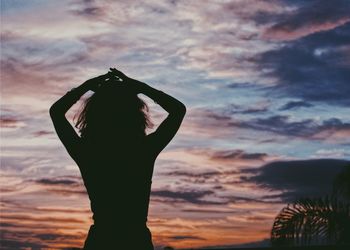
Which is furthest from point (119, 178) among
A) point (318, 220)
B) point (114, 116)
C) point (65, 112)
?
point (318, 220)

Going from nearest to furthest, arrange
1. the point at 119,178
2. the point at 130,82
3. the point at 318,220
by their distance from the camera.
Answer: the point at 119,178 < the point at 130,82 < the point at 318,220

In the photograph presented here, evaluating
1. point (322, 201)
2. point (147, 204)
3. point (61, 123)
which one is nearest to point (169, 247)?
point (147, 204)

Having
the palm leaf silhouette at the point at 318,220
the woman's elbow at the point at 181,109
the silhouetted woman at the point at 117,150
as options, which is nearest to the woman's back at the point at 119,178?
the silhouetted woman at the point at 117,150

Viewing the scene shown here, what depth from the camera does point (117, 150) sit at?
3150 millimetres

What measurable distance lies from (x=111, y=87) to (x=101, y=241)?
84 cm

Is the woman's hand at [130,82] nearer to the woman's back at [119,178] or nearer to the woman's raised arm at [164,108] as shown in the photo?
the woman's raised arm at [164,108]

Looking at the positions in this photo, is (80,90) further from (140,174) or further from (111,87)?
(140,174)

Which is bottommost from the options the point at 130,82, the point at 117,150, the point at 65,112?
the point at 117,150

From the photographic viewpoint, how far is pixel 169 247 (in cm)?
396

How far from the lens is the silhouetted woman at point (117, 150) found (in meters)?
3.06

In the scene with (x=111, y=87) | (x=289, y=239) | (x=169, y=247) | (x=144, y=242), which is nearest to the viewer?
(x=144, y=242)

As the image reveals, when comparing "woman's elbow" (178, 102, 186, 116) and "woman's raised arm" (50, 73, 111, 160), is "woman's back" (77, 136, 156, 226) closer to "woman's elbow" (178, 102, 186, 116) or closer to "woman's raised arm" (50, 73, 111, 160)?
"woman's raised arm" (50, 73, 111, 160)

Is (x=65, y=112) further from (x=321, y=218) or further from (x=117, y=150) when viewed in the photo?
(x=321, y=218)

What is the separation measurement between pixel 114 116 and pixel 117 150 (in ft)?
0.61
